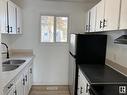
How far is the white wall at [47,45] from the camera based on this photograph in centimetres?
445

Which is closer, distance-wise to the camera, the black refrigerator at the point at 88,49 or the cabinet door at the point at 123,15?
the cabinet door at the point at 123,15

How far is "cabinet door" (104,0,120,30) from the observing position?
196 cm

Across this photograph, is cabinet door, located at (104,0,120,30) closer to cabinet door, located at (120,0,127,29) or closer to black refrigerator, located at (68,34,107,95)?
cabinet door, located at (120,0,127,29)

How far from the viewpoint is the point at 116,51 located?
113 inches

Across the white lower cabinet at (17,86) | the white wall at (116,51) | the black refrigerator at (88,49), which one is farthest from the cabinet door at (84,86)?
the white lower cabinet at (17,86)

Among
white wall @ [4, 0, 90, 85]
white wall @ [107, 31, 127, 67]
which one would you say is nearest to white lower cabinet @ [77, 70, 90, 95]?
white wall @ [107, 31, 127, 67]

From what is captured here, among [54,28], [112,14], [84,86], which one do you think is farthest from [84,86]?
[54,28]

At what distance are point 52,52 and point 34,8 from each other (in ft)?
4.60

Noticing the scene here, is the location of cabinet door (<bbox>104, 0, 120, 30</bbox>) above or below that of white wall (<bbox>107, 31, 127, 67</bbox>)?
above

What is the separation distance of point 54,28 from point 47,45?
557 millimetres

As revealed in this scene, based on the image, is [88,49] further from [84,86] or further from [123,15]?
[123,15]

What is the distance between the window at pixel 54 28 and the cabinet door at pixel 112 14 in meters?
2.28

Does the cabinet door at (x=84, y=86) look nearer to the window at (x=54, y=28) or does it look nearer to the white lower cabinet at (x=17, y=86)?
the white lower cabinet at (x=17, y=86)

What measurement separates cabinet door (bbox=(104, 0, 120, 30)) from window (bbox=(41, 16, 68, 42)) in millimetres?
2279
